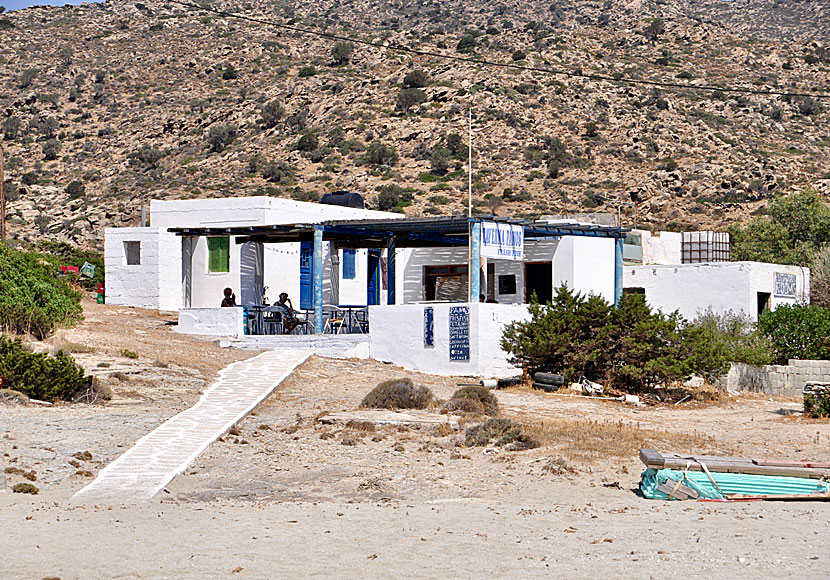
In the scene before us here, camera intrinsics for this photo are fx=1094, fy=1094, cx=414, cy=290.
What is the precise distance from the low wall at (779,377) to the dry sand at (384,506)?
5.70 meters

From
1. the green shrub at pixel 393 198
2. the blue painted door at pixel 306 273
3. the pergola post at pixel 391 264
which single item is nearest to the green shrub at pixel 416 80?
the green shrub at pixel 393 198

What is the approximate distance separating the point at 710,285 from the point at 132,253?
17600mm

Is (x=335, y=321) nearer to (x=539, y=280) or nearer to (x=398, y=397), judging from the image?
(x=539, y=280)

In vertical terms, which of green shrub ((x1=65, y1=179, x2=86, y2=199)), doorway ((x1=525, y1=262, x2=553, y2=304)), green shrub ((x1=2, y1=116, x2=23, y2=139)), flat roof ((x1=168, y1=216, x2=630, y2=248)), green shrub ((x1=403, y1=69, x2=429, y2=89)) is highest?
green shrub ((x1=403, y1=69, x2=429, y2=89))

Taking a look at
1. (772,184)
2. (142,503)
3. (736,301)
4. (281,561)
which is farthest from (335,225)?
(772,184)

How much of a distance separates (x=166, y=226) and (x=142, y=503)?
23.5 m

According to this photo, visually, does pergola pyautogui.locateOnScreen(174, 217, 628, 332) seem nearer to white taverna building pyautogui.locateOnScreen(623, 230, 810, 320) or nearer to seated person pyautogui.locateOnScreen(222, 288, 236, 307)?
seated person pyautogui.locateOnScreen(222, 288, 236, 307)

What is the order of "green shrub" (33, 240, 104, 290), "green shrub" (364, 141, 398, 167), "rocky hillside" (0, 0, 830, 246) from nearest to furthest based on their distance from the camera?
"green shrub" (33, 240, 104, 290) < "rocky hillside" (0, 0, 830, 246) < "green shrub" (364, 141, 398, 167)

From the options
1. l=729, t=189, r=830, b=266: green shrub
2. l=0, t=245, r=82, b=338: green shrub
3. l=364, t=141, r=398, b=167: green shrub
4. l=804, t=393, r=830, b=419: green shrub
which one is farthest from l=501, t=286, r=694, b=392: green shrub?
l=364, t=141, r=398, b=167: green shrub

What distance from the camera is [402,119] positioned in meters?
64.5

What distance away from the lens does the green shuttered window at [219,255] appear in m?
31.2

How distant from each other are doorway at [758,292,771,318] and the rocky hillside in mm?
21542

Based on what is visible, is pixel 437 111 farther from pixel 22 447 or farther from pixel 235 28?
pixel 22 447

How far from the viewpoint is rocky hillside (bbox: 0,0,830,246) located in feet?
186
